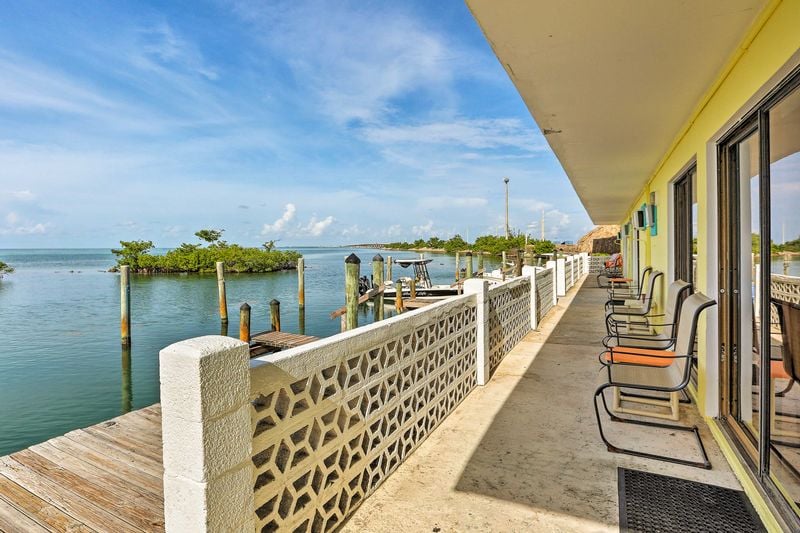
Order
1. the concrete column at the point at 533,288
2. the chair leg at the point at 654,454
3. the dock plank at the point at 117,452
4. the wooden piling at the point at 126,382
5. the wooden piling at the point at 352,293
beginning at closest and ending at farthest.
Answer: the chair leg at the point at 654,454, the dock plank at the point at 117,452, the concrete column at the point at 533,288, the wooden piling at the point at 126,382, the wooden piling at the point at 352,293

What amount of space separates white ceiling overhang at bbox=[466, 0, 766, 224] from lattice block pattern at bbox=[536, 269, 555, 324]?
10.3 feet

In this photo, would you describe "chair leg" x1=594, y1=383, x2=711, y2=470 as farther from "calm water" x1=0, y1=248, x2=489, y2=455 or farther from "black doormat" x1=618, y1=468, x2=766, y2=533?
"calm water" x1=0, y1=248, x2=489, y2=455

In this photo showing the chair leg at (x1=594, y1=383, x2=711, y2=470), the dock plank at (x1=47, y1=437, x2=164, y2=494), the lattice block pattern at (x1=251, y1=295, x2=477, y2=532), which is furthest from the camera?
the dock plank at (x1=47, y1=437, x2=164, y2=494)

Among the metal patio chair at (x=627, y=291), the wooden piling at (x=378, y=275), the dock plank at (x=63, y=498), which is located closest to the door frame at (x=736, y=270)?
the metal patio chair at (x=627, y=291)

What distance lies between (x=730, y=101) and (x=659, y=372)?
66.0 inches

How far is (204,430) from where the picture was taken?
1.16 m

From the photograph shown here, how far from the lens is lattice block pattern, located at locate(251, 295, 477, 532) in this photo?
59.7 inches

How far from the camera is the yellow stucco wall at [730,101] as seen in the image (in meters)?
1.75

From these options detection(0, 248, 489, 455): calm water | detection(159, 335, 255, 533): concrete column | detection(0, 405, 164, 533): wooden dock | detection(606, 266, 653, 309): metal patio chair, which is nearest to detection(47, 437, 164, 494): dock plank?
detection(0, 405, 164, 533): wooden dock

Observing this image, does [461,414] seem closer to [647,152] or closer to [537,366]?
[537,366]

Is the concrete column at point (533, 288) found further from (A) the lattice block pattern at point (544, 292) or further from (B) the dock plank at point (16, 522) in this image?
(B) the dock plank at point (16, 522)

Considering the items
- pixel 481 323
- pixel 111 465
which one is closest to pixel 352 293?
pixel 481 323

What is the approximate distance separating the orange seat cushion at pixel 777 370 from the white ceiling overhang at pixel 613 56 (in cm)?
157

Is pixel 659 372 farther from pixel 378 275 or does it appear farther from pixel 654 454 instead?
pixel 378 275
